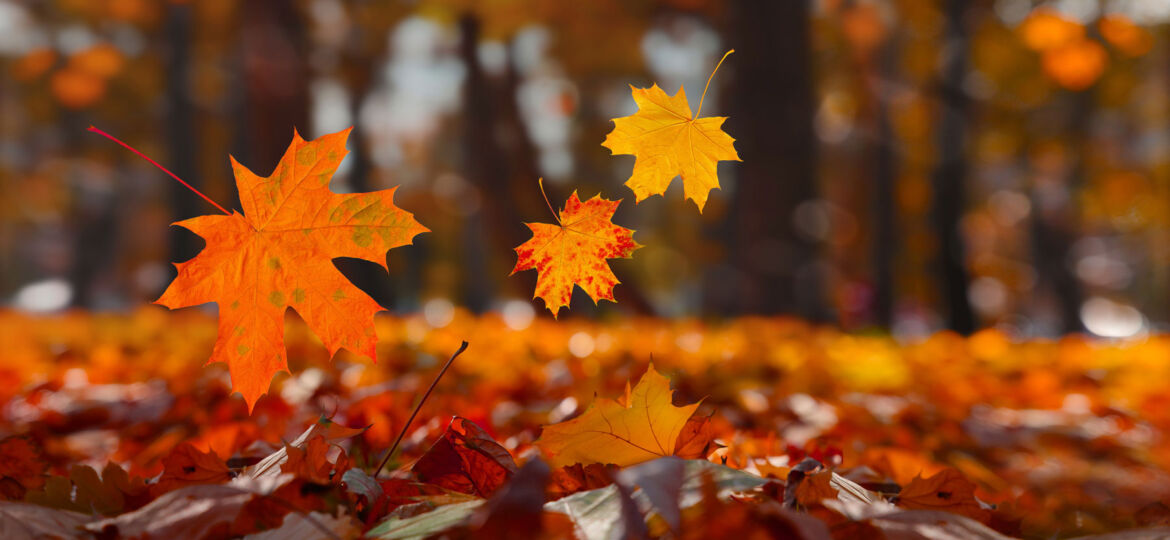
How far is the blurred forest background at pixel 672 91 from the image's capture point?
651cm

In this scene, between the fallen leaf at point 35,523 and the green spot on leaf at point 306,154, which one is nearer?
the fallen leaf at point 35,523

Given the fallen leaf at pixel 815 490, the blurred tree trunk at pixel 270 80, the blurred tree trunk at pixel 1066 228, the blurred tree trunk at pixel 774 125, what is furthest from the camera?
the blurred tree trunk at pixel 1066 228

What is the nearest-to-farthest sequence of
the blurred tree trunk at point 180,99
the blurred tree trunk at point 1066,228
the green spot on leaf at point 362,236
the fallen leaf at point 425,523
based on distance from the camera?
the fallen leaf at point 425,523 → the green spot on leaf at point 362,236 → the blurred tree trunk at point 180,99 → the blurred tree trunk at point 1066,228

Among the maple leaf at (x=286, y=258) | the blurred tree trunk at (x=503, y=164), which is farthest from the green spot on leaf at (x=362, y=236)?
the blurred tree trunk at (x=503, y=164)

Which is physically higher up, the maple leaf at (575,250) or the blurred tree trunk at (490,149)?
the blurred tree trunk at (490,149)

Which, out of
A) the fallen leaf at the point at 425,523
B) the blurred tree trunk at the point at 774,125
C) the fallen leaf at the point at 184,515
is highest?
the blurred tree trunk at the point at 774,125

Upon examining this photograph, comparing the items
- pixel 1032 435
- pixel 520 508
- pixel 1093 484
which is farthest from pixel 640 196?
pixel 1032 435

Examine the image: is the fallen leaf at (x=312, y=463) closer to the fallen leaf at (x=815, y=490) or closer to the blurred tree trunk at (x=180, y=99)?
the fallen leaf at (x=815, y=490)

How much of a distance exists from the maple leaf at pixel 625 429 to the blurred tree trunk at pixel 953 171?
25.5 ft

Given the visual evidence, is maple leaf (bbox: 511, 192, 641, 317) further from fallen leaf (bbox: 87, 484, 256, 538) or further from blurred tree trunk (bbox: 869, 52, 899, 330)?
blurred tree trunk (bbox: 869, 52, 899, 330)

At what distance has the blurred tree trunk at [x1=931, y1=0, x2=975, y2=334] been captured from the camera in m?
7.83

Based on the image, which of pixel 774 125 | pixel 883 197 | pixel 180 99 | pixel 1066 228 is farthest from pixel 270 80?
pixel 1066 228

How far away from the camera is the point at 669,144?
3.98ft

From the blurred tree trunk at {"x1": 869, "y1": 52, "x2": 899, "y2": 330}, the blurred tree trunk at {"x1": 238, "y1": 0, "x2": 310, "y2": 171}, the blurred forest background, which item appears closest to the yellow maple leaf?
the blurred forest background
